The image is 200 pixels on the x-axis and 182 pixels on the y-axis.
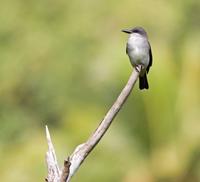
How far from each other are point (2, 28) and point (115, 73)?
16.5 ft

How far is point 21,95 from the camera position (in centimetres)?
1450

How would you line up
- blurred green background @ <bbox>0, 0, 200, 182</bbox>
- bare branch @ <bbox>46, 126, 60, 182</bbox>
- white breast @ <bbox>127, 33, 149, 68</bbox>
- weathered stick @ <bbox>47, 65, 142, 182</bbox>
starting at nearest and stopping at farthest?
weathered stick @ <bbox>47, 65, 142, 182</bbox> → bare branch @ <bbox>46, 126, 60, 182</bbox> → white breast @ <bbox>127, 33, 149, 68</bbox> → blurred green background @ <bbox>0, 0, 200, 182</bbox>

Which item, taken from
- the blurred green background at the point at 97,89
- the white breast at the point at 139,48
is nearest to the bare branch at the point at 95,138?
the white breast at the point at 139,48

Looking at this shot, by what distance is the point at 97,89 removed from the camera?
12.0 metres

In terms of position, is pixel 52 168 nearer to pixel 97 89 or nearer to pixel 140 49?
pixel 140 49

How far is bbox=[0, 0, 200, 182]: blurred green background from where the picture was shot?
1002cm

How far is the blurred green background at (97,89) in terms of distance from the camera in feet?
32.9

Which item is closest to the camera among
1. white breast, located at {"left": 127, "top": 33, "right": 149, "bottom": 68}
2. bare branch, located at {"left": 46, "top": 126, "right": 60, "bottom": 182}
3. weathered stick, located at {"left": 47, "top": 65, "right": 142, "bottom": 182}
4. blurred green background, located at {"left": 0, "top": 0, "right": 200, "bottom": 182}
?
weathered stick, located at {"left": 47, "top": 65, "right": 142, "bottom": 182}

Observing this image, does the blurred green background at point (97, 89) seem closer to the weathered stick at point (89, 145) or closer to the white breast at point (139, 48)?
the white breast at point (139, 48)

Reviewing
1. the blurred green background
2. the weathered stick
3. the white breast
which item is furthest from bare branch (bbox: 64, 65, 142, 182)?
the blurred green background

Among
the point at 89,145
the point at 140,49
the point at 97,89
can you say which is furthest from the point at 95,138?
the point at 97,89

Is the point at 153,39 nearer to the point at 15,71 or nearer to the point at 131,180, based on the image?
the point at 15,71

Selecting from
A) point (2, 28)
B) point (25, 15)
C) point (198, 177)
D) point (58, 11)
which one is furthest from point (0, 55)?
point (198, 177)

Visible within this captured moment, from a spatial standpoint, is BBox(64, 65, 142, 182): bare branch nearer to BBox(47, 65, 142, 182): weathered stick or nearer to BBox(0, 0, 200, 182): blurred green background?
BBox(47, 65, 142, 182): weathered stick
